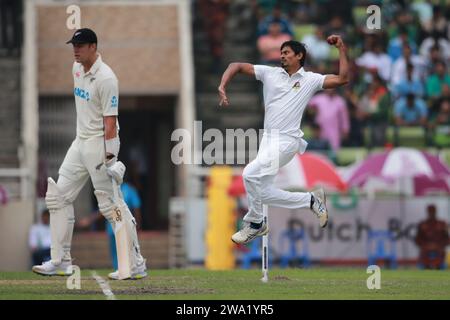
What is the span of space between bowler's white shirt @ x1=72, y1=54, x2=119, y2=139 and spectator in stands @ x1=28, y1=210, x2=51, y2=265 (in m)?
10.4

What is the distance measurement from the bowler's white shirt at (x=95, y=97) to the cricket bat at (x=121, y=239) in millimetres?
629

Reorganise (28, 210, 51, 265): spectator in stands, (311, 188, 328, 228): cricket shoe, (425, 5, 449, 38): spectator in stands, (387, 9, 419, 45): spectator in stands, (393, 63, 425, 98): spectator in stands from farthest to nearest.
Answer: (425, 5, 449, 38): spectator in stands
(387, 9, 419, 45): spectator in stands
(393, 63, 425, 98): spectator in stands
(28, 210, 51, 265): spectator in stands
(311, 188, 328, 228): cricket shoe

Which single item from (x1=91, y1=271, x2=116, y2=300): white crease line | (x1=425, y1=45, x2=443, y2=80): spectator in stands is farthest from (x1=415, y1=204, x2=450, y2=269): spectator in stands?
(x1=91, y1=271, x2=116, y2=300): white crease line

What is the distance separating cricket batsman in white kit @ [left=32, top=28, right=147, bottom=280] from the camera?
594 inches

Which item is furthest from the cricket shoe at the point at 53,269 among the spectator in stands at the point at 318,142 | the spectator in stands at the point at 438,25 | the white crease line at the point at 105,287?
the spectator in stands at the point at 438,25

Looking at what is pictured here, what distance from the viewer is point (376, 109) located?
28.0 metres

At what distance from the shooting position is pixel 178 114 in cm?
2886

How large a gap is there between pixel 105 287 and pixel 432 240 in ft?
38.7

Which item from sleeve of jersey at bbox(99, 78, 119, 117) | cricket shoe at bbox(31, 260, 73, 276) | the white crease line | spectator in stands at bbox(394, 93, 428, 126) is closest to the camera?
the white crease line

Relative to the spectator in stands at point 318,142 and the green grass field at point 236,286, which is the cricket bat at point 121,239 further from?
the spectator in stands at point 318,142

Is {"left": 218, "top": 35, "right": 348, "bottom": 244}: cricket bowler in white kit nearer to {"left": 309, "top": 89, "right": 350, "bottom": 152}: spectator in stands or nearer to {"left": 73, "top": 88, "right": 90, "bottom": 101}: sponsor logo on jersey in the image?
{"left": 73, "top": 88, "right": 90, "bottom": 101}: sponsor logo on jersey

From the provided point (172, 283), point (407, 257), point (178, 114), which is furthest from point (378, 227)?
point (172, 283)

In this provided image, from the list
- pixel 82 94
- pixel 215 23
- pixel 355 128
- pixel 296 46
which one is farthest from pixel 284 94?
pixel 215 23

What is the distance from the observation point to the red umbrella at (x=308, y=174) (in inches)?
987
